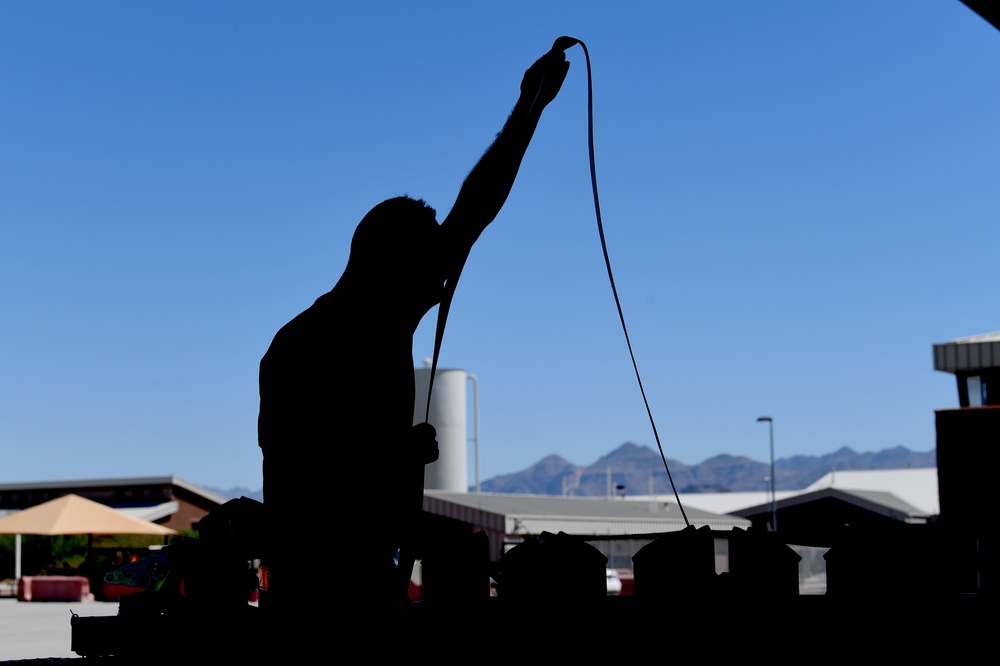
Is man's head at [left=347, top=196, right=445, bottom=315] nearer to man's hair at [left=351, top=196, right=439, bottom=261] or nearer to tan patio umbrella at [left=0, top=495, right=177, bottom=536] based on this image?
man's hair at [left=351, top=196, right=439, bottom=261]

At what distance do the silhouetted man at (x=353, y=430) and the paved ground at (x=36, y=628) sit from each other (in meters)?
7.56

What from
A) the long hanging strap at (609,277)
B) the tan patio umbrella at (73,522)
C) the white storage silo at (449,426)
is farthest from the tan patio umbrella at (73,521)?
the long hanging strap at (609,277)

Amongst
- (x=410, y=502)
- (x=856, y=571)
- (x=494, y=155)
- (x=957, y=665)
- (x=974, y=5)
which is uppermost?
(x=974, y=5)

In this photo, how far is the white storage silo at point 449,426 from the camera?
51062mm

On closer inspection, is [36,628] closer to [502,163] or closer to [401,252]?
[502,163]

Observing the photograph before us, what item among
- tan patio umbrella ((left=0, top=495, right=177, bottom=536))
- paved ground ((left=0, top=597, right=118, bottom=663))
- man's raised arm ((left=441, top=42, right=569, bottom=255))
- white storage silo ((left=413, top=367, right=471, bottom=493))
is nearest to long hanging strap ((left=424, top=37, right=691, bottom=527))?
man's raised arm ((left=441, top=42, right=569, bottom=255))

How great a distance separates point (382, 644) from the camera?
2.77m

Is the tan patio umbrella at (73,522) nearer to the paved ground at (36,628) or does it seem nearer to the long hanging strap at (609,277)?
the paved ground at (36,628)

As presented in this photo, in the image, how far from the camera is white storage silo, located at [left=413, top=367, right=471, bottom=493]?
168ft

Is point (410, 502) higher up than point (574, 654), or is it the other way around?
point (410, 502)

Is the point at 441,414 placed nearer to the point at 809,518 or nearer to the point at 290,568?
the point at 809,518

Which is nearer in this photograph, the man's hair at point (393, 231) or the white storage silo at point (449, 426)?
the man's hair at point (393, 231)

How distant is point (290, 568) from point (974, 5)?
7.66 feet

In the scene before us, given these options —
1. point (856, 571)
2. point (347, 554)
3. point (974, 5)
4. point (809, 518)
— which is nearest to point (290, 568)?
point (347, 554)
